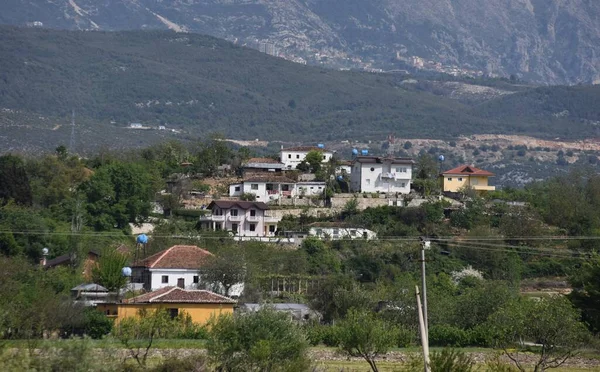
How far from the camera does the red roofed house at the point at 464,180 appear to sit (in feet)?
371

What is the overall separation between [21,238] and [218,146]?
3140 centimetres

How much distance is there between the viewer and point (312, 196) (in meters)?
102

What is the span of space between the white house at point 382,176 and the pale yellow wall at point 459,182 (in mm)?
6343

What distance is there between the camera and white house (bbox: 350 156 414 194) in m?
106

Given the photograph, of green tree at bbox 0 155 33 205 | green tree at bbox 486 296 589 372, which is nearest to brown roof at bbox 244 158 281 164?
green tree at bbox 0 155 33 205

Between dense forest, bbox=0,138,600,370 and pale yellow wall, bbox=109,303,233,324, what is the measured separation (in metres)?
1.87

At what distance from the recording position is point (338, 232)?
92938 mm

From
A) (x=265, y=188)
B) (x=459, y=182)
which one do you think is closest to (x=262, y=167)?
(x=265, y=188)

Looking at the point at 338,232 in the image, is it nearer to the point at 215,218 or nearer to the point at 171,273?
the point at 215,218

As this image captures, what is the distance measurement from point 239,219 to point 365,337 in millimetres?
38765

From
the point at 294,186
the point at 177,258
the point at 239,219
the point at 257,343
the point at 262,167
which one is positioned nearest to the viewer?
the point at 257,343

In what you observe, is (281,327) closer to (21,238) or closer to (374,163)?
(21,238)

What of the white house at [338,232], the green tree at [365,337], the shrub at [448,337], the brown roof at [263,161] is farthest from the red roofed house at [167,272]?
the brown roof at [263,161]

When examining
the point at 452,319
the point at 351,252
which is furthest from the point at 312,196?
the point at 452,319
